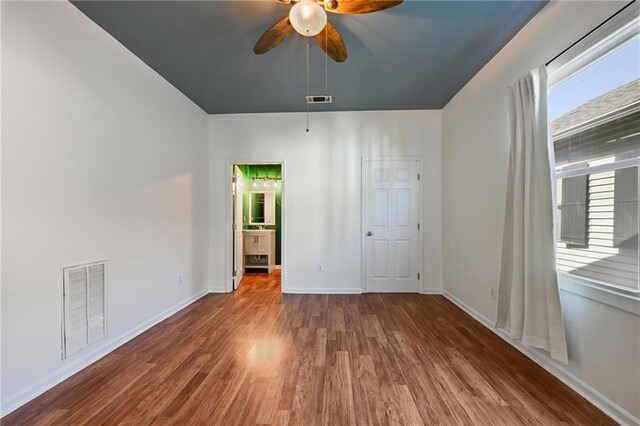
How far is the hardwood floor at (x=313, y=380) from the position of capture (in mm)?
1653

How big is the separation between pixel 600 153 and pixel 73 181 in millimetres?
3731

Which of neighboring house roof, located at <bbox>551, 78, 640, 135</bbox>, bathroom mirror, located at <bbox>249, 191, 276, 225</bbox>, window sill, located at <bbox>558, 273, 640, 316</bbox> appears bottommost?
window sill, located at <bbox>558, 273, 640, 316</bbox>

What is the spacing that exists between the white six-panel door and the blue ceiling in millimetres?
1045

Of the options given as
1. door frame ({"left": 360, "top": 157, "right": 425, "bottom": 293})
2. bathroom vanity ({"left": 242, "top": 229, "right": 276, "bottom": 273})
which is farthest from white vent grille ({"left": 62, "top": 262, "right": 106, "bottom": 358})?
bathroom vanity ({"left": 242, "top": 229, "right": 276, "bottom": 273})

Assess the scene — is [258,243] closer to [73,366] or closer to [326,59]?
[73,366]

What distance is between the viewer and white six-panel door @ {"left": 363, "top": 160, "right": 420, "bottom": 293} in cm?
423

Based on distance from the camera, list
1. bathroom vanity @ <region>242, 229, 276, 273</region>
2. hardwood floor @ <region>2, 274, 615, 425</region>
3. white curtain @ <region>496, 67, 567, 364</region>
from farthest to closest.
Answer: bathroom vanity @ <region>242, 229, 276, 273</region>, white curtain @ <region>496, 67, 567, 364</region>, hardwood floor @ <region>2, 274, 615, 425</region>

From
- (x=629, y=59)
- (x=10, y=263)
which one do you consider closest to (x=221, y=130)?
(x=10, y=263)

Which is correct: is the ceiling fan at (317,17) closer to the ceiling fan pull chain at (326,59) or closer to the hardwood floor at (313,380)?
the ceiling fan pull chain at (326,59)

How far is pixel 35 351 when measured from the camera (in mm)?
1823

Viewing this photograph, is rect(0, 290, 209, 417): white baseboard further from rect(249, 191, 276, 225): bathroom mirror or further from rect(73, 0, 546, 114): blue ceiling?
rect(249, 191, 276, 225): bathroom mirror

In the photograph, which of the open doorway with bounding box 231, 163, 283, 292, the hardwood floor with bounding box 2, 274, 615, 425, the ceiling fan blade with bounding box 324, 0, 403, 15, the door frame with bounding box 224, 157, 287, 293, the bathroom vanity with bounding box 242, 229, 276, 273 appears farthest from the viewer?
the bathroom vanity with bounding box 242, 229, 276, 273

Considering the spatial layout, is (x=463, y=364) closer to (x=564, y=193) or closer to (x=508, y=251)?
(x=508, y=251)

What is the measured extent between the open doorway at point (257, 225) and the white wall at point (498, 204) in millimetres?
2763
